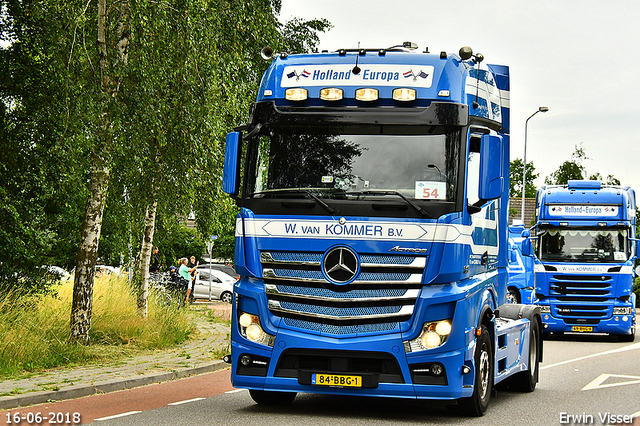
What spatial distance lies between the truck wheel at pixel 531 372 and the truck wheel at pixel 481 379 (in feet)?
7.81

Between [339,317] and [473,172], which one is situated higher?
[473,172]

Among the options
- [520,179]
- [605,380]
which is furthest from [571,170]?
[605,380]

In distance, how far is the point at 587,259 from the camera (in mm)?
20906

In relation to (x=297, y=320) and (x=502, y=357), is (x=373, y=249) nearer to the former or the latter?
(x=297, y=320)

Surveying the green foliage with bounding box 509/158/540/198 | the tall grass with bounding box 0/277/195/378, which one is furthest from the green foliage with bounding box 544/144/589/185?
the tall grass with bounding box 0/277/195/378

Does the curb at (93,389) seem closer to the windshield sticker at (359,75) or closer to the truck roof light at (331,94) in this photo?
the windshield sticker at (359,75)

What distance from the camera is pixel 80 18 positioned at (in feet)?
40.8

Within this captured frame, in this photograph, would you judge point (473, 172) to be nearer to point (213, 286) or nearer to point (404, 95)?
point (404, 95)

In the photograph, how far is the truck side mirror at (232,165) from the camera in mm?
9406

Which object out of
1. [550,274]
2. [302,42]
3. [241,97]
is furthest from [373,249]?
[302,42]

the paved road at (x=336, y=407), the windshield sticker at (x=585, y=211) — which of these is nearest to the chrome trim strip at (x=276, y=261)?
the paved road at (x=336, y=407)

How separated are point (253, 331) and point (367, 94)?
8.84 ft

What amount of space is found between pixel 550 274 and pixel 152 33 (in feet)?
39.4

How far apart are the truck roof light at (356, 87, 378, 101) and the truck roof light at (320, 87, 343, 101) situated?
194mm
